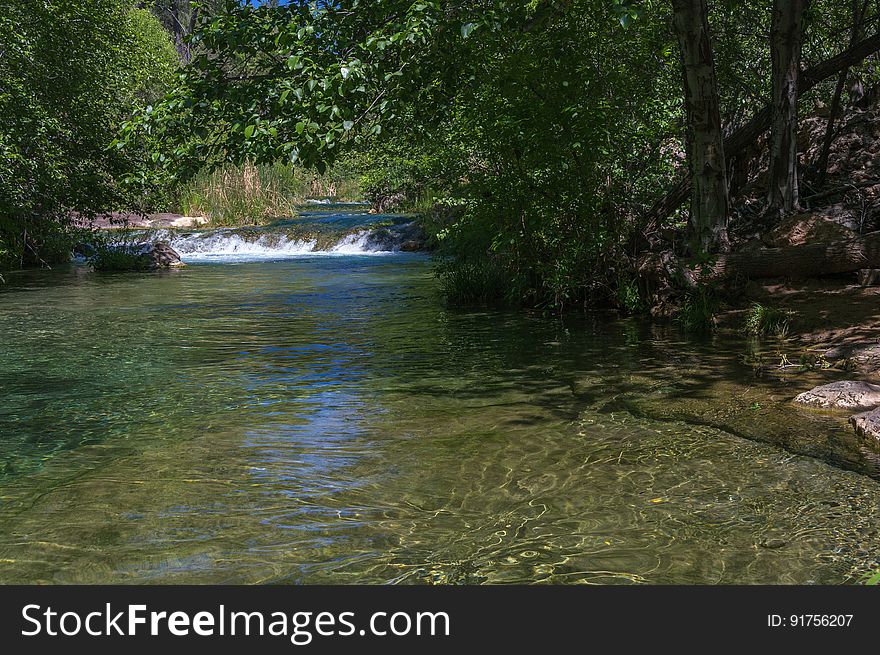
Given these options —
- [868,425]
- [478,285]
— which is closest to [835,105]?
[478,285]

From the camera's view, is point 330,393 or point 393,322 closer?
point 330,393

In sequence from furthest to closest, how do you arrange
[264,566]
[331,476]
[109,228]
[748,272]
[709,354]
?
[109,228], [748,272], [709,354], [331,476], [264,566]

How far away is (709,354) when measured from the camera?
30.0ft

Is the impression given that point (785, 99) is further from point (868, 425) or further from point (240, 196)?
point (240, 196)

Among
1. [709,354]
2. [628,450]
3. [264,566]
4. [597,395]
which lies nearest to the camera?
[264,566]

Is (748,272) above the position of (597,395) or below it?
above

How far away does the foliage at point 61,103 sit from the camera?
15672 millimetres

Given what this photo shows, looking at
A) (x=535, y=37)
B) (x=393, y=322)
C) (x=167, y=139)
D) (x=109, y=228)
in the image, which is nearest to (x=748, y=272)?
(x=535, y=37)

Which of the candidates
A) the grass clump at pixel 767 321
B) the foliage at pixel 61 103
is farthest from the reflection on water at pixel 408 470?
the foliage at pixel 61 103

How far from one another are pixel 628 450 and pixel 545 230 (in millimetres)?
6392

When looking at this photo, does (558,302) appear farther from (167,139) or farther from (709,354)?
(167,139)

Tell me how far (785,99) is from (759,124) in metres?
0.85

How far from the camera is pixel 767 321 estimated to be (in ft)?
32.9

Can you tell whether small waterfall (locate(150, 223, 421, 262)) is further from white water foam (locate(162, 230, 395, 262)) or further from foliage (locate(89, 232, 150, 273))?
foliage (locate(89, 232, 150, 273))
